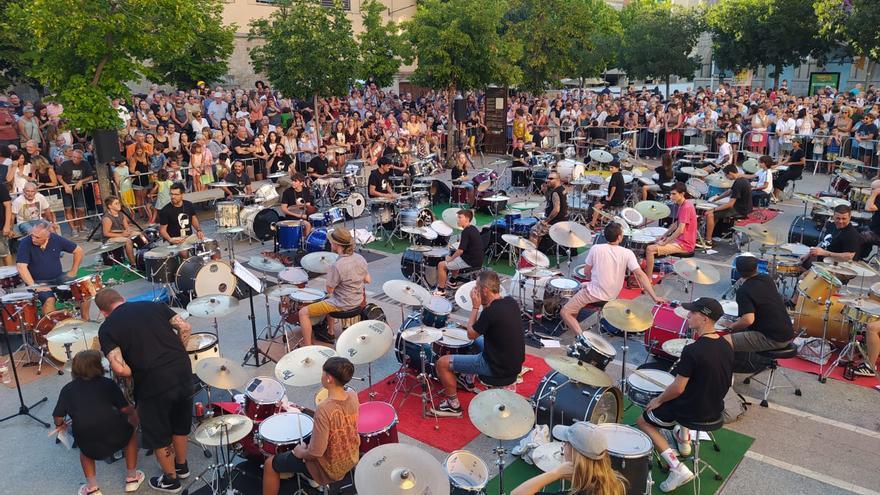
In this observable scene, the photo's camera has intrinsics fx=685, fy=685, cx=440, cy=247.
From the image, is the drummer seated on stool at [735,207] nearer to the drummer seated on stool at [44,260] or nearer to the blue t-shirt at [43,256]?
the drummer seated on stool at [44,260]

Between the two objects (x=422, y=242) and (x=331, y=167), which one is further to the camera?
(x=331, y=167)

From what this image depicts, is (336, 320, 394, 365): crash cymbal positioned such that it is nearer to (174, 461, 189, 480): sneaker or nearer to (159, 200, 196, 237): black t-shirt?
(174, 461, 189, 480): sneaker

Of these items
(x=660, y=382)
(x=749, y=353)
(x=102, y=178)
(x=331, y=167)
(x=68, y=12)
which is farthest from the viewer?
(x=331, y=167)

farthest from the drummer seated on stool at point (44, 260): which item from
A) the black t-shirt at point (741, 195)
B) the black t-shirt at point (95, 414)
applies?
the black t-shirt at point (741, 195)

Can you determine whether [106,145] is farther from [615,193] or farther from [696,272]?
[696,272]

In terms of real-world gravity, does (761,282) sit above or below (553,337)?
above

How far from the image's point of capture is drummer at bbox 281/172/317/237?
13945mm

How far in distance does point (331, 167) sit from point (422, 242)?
702 centimetres

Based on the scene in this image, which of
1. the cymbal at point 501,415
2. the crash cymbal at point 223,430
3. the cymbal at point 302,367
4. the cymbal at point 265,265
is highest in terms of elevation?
the cymbal at point 265,265

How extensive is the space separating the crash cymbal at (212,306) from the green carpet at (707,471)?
3.54 metres

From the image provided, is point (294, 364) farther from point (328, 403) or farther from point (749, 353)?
point (749, 353)

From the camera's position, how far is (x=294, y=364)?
640 centimetres

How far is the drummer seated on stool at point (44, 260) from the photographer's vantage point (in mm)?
9438

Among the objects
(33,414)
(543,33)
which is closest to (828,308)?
(33,414)
